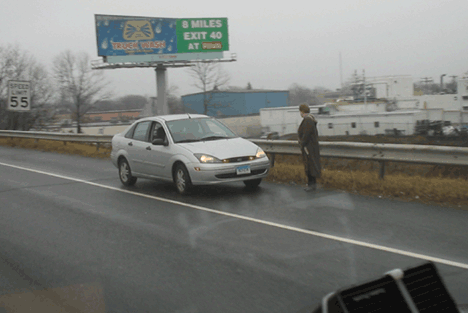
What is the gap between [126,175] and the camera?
446 inches

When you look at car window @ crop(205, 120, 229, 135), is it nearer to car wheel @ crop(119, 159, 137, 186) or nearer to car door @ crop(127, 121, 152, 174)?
car door @ crop(127, 121, 152, 174)

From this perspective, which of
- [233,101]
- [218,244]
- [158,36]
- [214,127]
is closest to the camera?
[218,244]

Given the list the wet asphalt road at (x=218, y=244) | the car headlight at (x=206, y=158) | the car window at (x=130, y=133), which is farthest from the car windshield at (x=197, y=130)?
the car window at (x=130, y=133)

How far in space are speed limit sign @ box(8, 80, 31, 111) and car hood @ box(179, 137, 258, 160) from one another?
14884mm

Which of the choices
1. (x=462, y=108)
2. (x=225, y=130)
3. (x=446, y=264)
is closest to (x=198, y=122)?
(x=225, y=130)

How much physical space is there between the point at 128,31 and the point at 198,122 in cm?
3868

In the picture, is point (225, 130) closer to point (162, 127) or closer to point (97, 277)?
point (162, 127)

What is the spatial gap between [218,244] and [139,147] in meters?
5.37

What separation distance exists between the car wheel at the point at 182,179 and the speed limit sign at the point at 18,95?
14755mm

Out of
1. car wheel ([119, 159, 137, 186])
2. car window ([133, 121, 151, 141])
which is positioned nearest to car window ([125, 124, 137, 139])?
car window ([133, 121, 151, 141])

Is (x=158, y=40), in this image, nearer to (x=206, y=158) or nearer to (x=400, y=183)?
(x=206, y=158)

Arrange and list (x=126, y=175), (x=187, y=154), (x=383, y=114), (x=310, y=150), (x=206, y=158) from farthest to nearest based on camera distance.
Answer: (x=383, y=114) → (x=126, y=175) → (x=310, y=150) → (x=187, y=154) → (x=206, y=158)

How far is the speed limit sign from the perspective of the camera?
21766 mm

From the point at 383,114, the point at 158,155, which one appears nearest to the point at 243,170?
the point at 158,155
